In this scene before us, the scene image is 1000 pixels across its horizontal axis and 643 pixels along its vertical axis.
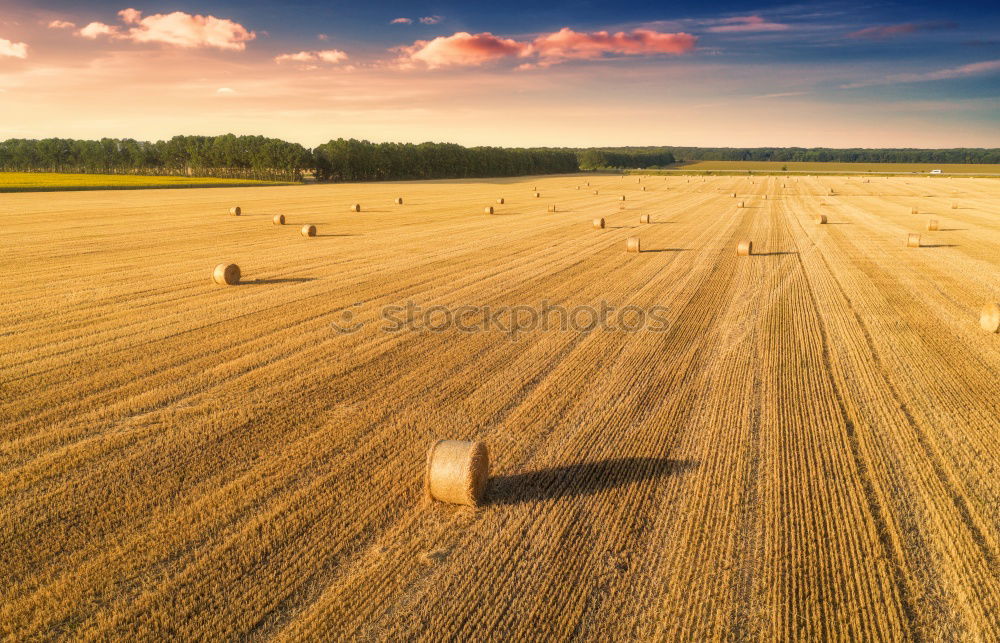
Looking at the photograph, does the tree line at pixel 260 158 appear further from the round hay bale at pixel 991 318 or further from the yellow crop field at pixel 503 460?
the round hay bale at pixel 991 318

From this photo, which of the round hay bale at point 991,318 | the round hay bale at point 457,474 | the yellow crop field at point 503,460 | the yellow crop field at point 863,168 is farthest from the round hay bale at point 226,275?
the yellow crop field at point 863,168

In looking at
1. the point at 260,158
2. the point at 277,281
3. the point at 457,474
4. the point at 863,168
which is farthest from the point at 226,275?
the point at 863,168

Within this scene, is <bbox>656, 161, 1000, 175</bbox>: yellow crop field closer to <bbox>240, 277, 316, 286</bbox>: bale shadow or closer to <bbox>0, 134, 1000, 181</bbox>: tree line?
<bbox>0, 134, 1000, 181</bbox>: tree line

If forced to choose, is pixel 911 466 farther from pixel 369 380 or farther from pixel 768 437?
pixel 369 380

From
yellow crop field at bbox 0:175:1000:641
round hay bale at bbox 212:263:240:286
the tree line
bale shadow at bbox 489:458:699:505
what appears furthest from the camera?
the tree line

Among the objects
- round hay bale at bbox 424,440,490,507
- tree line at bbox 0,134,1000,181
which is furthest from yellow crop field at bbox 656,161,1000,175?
round hay bale at bbox 424,440,490,507

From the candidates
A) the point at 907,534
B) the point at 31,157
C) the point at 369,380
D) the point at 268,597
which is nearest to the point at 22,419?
the point at 369,380
